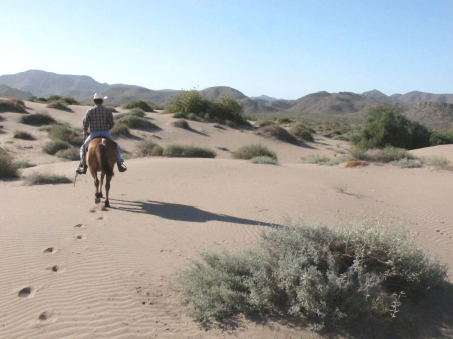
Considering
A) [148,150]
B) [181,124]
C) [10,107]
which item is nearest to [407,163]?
[148,150]

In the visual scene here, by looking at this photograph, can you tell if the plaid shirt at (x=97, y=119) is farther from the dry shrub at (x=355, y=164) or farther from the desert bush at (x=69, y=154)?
the desert bush at (x=69, y=154)

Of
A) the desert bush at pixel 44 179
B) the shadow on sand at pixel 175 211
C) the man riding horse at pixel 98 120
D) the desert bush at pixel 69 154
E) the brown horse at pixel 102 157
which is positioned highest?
the man riding horse at pixel 98 120

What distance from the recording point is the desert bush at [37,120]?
26.9 metres

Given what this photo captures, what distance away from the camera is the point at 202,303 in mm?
4285

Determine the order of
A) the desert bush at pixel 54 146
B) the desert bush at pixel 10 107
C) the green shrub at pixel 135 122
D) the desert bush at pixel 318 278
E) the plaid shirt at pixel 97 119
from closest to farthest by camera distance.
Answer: the desert bush at pixel 318 278
the plaid shirt at pixel 97 119
the desert bush at pixel 54 146
the green shrub at pixel 135 122
the desert bush at pixel 10 107

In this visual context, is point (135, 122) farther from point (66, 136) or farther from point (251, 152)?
point (251, 152)

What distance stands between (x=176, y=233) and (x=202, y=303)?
314 centimetres

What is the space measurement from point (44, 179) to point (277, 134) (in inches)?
833

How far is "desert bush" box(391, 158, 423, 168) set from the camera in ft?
50.4

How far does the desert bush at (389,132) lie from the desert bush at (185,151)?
9557mm

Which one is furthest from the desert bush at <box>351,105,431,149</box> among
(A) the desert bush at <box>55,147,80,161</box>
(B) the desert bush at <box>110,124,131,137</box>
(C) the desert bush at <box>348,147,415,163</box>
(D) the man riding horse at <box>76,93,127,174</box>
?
(D) the man riding horse at <box>76,93,127,174</box>

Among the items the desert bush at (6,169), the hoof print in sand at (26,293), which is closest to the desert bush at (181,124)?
the desert bush at (6,169)

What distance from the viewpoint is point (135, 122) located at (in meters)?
29.0

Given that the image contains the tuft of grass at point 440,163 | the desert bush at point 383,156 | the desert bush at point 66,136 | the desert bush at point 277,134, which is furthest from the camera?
the desert bush at point 277,134
